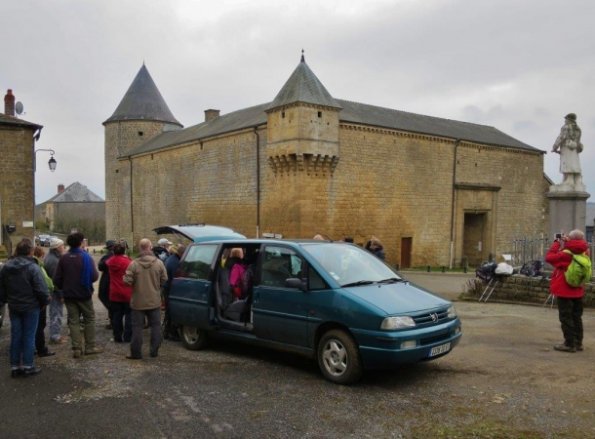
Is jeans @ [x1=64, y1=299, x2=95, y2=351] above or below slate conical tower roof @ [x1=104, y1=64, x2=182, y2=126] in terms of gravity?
below

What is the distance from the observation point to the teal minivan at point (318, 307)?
18.2 feet

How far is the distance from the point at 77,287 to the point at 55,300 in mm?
1450

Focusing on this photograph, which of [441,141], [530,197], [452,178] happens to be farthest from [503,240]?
[441,141]

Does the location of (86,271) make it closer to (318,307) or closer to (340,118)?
(318,307)

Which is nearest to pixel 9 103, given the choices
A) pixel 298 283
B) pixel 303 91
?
pixel 303 91

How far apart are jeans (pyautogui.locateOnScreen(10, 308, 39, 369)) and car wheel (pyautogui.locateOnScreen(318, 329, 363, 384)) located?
11.3 feet

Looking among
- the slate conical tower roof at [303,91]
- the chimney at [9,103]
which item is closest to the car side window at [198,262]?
the slate conical tower roof at [303,91]

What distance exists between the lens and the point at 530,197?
114 ft

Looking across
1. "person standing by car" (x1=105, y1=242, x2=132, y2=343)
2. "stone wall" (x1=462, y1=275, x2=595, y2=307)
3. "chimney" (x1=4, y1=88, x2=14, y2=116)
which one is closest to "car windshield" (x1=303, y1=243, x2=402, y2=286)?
"person standing by car" (x1=105, y1=242, x2=132, y2=343)

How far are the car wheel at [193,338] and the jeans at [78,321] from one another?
1.28m

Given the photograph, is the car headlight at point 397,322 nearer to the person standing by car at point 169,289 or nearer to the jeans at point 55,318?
the person standing by car at point 169,289

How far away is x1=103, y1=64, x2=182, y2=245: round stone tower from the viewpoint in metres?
40.9

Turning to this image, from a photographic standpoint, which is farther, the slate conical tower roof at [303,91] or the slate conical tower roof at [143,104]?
the slate conical tower roof at [143,104]

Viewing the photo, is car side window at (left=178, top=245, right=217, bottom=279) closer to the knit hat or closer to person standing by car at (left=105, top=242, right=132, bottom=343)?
person standing by car at (left=105, top=242, right=132, bottom=343)
